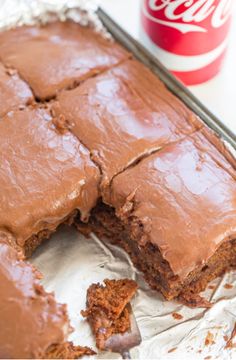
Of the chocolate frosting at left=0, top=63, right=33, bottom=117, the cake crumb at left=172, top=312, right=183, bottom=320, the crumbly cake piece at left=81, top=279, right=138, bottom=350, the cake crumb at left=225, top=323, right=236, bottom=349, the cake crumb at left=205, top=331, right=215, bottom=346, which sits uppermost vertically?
the chocolate frosting at left=0, top=63, right=33, bottom=117

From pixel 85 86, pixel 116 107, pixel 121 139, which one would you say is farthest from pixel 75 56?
pixel 121 139

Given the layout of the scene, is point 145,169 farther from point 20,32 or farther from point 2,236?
point 20,32

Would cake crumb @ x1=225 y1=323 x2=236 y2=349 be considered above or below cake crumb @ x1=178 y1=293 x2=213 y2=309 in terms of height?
above

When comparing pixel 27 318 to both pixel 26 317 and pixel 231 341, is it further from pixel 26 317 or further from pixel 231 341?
pixel 231 341

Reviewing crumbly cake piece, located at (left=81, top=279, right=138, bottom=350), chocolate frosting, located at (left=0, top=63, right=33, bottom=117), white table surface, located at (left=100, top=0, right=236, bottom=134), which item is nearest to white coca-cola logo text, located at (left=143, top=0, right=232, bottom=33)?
white table surface, located at (left=100, top=0, right=236, bottom=134)

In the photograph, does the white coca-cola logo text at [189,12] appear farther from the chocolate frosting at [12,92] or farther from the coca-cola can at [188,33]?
the chocolate frosting at [12,92]

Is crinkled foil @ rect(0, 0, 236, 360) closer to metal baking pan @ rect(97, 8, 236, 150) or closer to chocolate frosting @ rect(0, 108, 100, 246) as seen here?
chocolate frosting @ rect(0, 108, 100, 246)

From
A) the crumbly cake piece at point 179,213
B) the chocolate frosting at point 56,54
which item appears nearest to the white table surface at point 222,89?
the chocolate frosting at point 56,54

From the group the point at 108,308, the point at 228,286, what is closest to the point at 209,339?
the point at 228,286
